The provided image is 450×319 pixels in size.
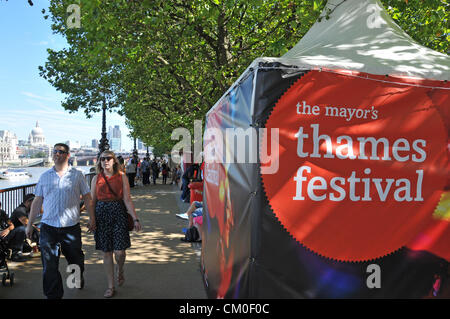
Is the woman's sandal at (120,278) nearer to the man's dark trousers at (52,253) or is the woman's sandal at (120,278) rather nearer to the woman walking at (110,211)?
the woman walking at (110,211)

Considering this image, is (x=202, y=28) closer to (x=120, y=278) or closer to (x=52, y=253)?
(x=120, y=278)

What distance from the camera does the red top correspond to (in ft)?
17.2

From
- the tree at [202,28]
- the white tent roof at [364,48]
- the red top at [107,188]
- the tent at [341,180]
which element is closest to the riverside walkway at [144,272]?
the red top at [107,188]

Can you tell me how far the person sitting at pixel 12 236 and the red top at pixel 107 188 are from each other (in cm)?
196

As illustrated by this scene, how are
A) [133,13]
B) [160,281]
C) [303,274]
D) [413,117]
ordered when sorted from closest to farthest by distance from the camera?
1. [303,274]
2. [413,117]
3. [160,281]
4. [133,13]

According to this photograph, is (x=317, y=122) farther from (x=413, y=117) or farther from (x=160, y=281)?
(x=160, y=281)

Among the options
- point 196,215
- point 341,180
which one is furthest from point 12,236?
point 341,180

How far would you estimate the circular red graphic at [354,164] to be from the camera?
11.1 feet

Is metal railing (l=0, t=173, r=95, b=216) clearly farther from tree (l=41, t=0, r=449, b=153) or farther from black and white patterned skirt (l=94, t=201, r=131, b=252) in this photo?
black and white patterned skirt (l=94, t=201, r=131, b=252)

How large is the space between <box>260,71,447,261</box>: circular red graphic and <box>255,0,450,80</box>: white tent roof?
0.60 feet

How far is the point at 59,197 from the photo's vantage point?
475cm
